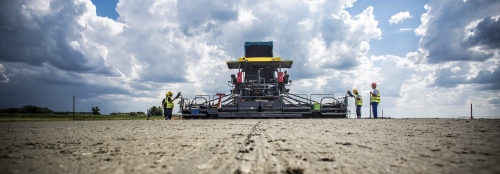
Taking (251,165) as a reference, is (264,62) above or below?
above

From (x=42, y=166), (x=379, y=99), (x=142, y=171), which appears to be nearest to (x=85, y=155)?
(x=42, y=166)

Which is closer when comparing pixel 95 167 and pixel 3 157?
pixel 95 167

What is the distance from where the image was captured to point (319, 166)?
1979mm

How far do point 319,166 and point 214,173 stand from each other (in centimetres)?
70

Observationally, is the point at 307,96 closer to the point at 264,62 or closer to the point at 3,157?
the point at 264,62

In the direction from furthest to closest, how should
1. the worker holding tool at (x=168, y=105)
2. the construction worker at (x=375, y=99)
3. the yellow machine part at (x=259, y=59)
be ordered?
1. the yellow machine part at (x=259, y=59)
2. the worker holding tool at (x=168, y=105)
3. the construction worker at (x=375, y=99)

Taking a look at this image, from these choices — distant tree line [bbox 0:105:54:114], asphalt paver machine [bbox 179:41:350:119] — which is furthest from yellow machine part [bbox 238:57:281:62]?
distant tree line [bbox 0:105:54:114]

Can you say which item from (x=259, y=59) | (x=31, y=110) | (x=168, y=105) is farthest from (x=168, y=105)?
(x=31, y=110)

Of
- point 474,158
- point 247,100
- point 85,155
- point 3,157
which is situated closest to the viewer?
point 474,158

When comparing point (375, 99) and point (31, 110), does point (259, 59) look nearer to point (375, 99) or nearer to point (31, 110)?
point (375, 99)

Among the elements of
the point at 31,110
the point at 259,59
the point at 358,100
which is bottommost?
the point at 31,110

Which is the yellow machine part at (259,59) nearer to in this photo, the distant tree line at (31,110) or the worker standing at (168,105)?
the worker standing at (168,105)

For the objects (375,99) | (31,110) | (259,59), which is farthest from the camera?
(31,110)

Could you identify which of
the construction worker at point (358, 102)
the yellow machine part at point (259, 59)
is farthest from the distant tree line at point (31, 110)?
the construction worker at point (358, 102)
